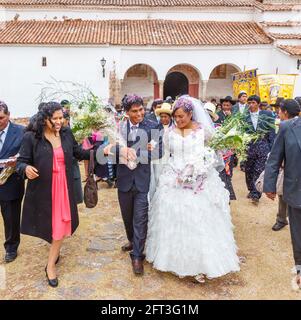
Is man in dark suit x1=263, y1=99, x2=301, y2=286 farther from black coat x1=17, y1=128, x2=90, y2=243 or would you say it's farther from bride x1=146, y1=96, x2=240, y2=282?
black coat x1=17, y1=128, x2=90, y2=243

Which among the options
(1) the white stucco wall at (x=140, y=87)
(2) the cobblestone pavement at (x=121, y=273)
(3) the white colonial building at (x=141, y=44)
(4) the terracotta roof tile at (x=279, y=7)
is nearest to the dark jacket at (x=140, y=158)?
(2) the cobblestone pavement at (x=121, y=273)

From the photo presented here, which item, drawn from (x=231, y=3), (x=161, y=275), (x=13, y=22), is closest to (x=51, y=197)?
(x=161, y=275)

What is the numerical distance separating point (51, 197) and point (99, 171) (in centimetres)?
82

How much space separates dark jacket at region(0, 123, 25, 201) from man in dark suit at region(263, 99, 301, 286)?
294 cm

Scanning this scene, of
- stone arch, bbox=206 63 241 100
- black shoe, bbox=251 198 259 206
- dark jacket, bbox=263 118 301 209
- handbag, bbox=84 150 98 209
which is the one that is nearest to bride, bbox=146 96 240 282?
dark jacket, bbox=263 118 301 209

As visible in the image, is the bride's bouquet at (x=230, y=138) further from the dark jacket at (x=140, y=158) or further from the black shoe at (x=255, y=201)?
the black shoe at (x=255, y=201)

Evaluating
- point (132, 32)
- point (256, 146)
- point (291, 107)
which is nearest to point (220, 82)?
Result: point (132, 32)

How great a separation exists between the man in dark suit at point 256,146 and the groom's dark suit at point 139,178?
120 inches

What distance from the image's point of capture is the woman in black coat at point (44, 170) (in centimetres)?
380

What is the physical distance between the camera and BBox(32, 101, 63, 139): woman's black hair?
3779 millimetres

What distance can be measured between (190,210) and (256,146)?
3.35m

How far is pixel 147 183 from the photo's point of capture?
14.1ft

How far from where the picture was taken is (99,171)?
14.9 feet

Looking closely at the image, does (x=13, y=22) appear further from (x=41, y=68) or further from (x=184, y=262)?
(x=184, y=262)
